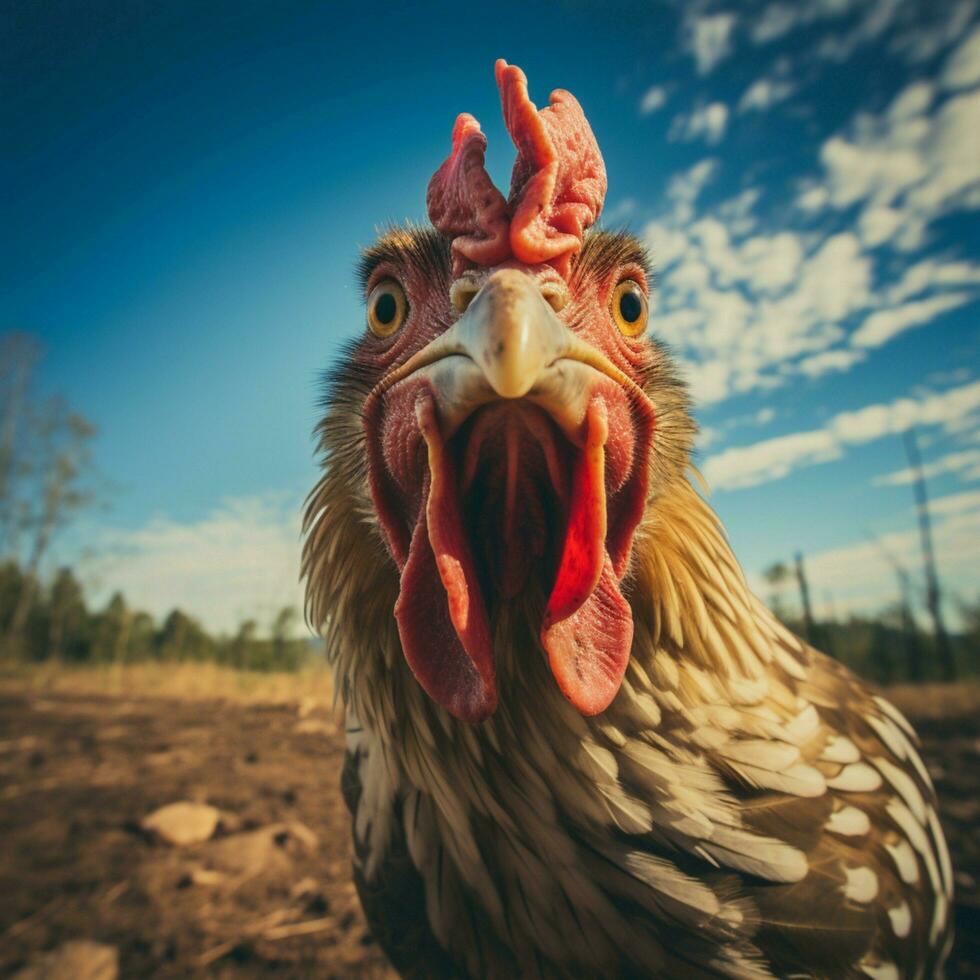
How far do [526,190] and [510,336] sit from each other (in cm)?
53

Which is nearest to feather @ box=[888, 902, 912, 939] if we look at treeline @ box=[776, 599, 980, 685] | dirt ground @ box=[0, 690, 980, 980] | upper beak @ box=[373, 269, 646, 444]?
upper beak @ box=[373, 269, 646, 444]

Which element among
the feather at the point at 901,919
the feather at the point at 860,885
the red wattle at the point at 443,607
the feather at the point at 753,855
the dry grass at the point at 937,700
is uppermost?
the red wattle at the point at 443,607

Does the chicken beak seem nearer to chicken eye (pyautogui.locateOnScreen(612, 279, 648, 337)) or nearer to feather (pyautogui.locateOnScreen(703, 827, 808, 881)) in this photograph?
chicken eye (pyautogui.locateOnScreen(612, 279, 648, 337))

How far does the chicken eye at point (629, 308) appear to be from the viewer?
1.47 meters

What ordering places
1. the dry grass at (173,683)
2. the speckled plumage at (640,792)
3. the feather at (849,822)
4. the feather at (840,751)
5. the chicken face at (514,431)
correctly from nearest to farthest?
the chicken face at (514,431), the speckled plumage at (640,792), the feather at (849,822), the feather at (840,751), the dry grass at (173,683)

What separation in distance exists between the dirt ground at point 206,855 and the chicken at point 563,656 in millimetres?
2092

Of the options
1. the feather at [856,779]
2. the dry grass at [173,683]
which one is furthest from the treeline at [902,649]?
the feather at [856,779]

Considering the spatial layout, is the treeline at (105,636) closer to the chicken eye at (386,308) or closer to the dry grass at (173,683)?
the dry grass at (173,683)

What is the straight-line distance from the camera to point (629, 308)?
1504mm

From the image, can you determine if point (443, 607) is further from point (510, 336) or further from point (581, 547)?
point (510, 336)

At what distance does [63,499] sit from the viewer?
56.0ft

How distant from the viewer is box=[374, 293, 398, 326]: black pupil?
1544 mm

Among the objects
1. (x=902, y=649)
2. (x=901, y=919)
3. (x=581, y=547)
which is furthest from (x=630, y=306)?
(x=902, y=649)

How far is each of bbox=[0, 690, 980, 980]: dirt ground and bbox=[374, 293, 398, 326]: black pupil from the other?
327cm
